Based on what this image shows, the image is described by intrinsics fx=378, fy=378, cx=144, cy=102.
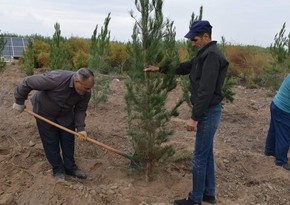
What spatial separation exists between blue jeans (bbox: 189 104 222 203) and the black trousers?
1.73 meters

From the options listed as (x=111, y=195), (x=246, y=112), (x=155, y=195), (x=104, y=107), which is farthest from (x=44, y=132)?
(x=246, y=112)


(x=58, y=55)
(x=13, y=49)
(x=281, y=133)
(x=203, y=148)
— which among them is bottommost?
(x=281, y=133)

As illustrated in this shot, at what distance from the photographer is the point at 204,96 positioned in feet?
12.5

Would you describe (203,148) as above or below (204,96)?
below

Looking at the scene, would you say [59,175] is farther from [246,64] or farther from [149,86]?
[246,64]

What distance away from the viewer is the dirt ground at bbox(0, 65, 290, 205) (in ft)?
14.5

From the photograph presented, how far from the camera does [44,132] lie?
15.8 feet

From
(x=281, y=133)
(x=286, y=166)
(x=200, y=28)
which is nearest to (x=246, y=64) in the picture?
(x=281, y=133)

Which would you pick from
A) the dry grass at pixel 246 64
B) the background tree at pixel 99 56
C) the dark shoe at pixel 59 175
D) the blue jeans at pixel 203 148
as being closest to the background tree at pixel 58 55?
the background tree at pixel 99 56

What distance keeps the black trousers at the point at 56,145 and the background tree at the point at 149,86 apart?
2.89 feet

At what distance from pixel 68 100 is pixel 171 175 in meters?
1.72

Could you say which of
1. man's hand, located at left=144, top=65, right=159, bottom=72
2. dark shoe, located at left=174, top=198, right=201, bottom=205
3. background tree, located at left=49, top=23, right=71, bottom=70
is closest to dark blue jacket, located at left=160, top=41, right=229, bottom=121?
man's hand, located at left=144, top=65, right=159, bottom=72

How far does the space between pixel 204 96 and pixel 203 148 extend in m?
0.63

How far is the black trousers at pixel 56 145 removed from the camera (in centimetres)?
482
